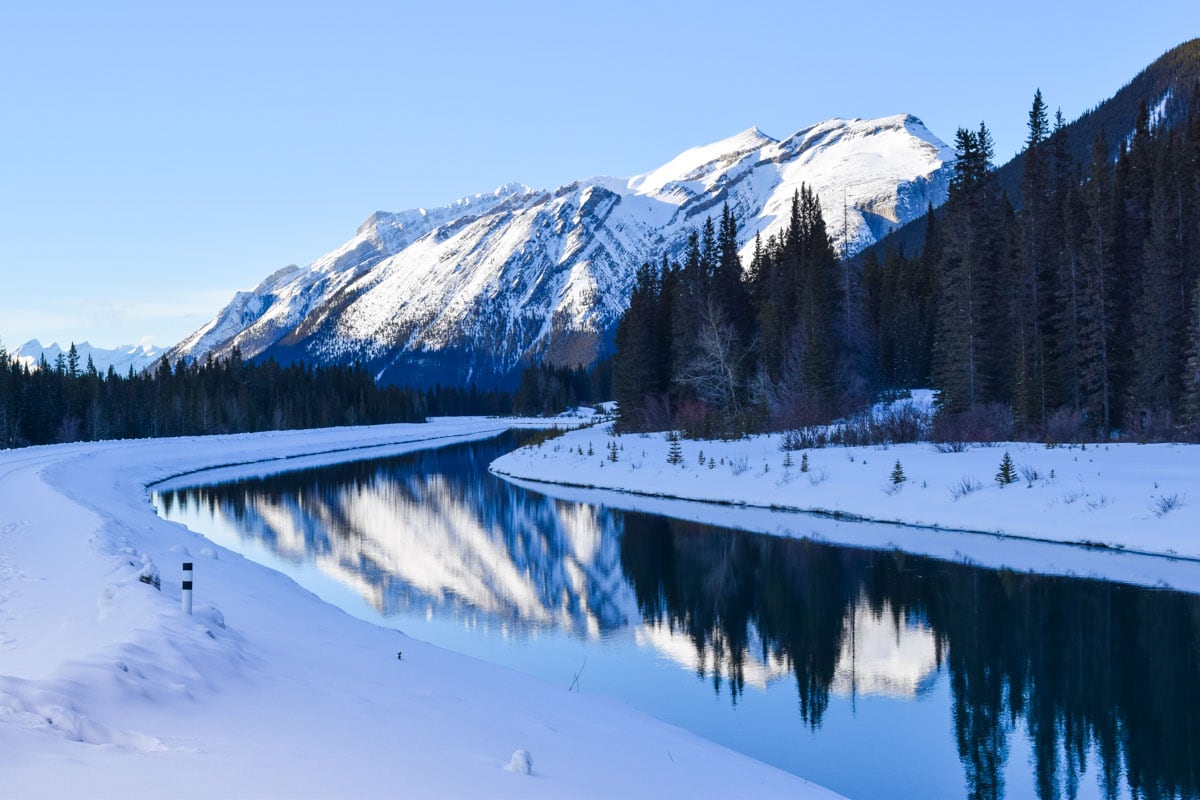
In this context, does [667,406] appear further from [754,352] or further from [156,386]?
[156,386]

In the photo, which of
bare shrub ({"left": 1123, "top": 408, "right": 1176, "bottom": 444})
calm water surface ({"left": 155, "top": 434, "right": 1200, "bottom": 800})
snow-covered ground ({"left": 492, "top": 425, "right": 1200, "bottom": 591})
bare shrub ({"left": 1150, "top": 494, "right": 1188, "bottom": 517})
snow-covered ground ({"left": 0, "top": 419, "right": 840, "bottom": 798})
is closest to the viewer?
snow-covered ground ({"left": 0, "top": 419, "right": 840, "bottom": 798})

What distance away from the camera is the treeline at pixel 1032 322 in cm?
3944

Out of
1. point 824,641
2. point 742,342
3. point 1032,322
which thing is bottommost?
point 824,641

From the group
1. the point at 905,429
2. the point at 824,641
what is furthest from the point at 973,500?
the point at 824,641

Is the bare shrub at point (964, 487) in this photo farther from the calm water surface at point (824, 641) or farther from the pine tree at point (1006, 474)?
the calm water surface at point (824, 641)

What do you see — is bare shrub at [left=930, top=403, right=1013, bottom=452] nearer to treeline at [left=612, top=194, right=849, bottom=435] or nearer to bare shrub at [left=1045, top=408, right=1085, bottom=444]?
bare shrub at [left=1045, top=408, right=1085, bottom=444]

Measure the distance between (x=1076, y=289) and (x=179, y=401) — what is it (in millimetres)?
86031

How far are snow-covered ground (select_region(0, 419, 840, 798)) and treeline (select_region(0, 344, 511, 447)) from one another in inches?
2898

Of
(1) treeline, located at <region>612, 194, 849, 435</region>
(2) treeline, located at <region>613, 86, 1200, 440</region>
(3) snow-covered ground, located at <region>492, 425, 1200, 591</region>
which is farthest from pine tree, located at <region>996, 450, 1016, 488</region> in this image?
(1) treeline, located at <region>612, 194, 849, 435</region>

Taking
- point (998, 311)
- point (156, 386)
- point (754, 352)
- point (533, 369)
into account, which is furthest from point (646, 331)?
point (533, 369)

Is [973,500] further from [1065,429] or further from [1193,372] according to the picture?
[1193,372]

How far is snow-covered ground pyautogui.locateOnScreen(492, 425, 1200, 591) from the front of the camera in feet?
69.0

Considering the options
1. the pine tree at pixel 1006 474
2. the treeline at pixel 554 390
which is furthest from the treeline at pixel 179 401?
the pine tree at pixel 1006 474

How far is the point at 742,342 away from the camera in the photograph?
67688 mm
